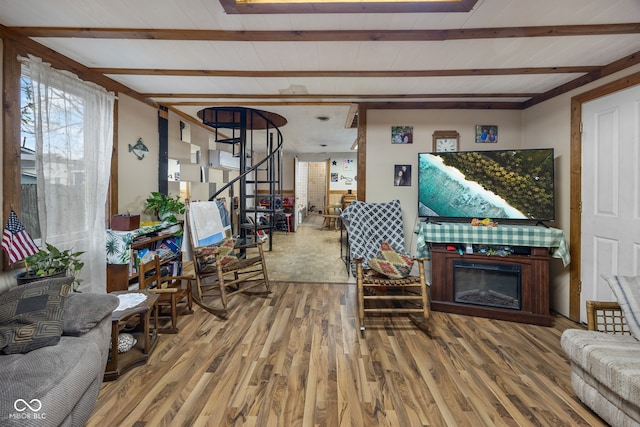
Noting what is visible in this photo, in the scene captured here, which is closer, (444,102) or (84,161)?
(84,161)

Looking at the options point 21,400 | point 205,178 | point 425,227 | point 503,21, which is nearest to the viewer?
point 21,400

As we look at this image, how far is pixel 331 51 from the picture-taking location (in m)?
2.24

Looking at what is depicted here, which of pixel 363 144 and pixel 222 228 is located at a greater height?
pixel 363 144

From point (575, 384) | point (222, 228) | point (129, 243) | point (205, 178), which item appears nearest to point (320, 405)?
point (575, 384)

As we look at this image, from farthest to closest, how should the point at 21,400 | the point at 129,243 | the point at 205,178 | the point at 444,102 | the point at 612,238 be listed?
the point at 205,178 → the point at 444,102 → the point at 129,243 → the point at 612,238 → the point at 21,400

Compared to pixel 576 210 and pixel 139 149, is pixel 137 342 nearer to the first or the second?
pixel 139 149

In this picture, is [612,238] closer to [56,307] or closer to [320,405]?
[320,405]

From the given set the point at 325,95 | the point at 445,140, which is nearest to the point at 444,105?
the point at 445,140

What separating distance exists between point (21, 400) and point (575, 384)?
2.64m

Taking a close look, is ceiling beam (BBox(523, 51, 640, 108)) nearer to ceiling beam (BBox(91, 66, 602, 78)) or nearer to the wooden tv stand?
ceiling beam (BBox(91, 66, 602, 78))

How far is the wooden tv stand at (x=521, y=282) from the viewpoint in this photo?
2.65m

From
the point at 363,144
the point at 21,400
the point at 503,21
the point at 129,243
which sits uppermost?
the point at 503,21

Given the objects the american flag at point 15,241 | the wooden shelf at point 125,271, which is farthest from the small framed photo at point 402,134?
the american flag at point 15,241

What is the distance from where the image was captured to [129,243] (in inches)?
108
